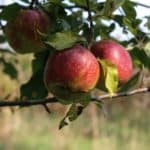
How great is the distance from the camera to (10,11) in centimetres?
125

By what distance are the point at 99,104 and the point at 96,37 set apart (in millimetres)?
150

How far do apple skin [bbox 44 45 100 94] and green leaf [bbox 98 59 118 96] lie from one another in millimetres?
16

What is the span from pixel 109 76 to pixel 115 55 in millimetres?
51

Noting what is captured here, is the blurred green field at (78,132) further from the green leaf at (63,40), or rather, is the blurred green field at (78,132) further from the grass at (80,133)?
the green leaf at (63,40)

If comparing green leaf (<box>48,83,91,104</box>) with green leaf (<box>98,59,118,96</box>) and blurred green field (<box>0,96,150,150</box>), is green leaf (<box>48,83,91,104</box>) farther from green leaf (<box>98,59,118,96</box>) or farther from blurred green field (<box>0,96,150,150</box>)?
blurred green field (<box>0,96,150,150</box>)

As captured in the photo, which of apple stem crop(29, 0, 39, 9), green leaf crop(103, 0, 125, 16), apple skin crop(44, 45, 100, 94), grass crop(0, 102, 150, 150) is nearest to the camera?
apple skin crop(44, 45, 100, 94)

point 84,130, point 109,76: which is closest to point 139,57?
point 109,76

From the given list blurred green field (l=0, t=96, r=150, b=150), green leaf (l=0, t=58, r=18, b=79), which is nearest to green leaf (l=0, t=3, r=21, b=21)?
green leaf (l=0, t=58, r=18, b=79)

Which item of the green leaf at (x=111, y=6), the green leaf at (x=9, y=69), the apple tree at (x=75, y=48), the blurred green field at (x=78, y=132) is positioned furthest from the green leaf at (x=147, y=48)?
the blurred green field at (x=78, y=132)

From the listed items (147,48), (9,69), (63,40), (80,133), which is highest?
(63,40)

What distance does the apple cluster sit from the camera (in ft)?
3.26

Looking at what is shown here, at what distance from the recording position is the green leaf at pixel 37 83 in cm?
137

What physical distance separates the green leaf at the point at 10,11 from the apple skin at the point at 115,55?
0.24m

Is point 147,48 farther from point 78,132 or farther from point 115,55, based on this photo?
point 78,132
